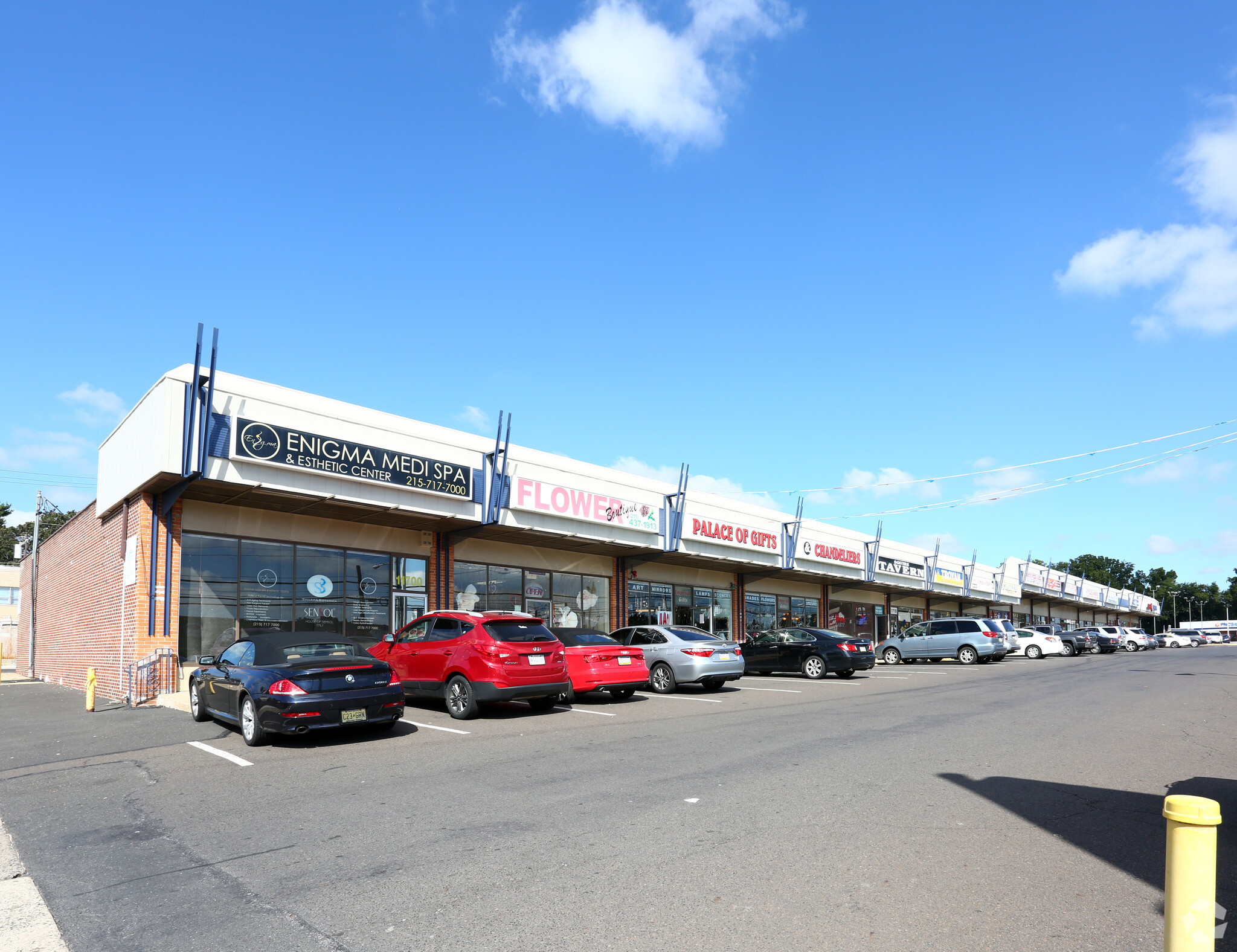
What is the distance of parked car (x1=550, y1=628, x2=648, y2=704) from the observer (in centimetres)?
1628

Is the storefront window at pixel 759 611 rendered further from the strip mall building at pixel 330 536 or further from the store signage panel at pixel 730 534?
the store signage panel at pixel 730 534

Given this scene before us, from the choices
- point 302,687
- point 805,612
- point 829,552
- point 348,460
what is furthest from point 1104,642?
point 302,687

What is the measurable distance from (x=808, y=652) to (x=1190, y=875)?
69.2 feet

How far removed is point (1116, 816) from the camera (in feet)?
22.9

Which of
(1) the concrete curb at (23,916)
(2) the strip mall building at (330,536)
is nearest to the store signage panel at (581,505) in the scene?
(2) the strip mall building at (330,536)

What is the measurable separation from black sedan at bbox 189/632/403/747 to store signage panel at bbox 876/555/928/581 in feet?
114

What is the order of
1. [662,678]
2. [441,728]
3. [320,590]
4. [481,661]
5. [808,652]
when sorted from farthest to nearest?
[808,652] < [320,590] < [662,678] < [481,661] < [441,728]

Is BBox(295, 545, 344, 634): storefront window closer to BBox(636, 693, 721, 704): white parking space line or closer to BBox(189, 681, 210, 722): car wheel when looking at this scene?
BBox(189, 681, 210, 722): car wheel

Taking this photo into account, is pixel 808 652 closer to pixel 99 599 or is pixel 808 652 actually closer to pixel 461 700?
pixel 461 700

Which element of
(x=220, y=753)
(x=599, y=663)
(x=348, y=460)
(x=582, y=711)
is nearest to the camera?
(x=220, y=753)

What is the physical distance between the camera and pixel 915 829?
21.4ft

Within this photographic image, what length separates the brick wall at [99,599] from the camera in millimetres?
17781

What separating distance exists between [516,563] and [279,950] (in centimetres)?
2144

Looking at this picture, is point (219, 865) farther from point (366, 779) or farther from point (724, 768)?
point (724, 768)
